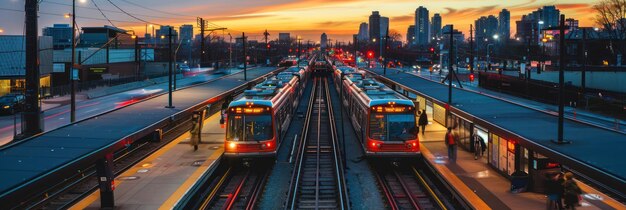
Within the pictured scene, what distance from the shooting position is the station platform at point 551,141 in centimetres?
1343

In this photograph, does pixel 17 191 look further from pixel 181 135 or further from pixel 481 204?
pixel 181 135

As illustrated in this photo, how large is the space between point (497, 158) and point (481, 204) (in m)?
5.57

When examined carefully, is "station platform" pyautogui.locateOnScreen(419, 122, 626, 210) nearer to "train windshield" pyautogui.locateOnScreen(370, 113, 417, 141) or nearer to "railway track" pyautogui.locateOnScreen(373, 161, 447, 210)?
"railway track" pyautogui.locateOnScreen(373, 161, 447, 210)

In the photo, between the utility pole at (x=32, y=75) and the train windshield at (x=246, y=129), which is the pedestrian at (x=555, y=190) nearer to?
the train windshield at (x=246, y=129)

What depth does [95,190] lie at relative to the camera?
62.8 feet

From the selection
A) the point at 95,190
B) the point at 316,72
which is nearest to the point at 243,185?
the point at 95,190

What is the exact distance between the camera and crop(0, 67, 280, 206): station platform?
39.3 ft

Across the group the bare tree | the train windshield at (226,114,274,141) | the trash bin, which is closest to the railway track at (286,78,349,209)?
the train windshield at (226,114,274,141)

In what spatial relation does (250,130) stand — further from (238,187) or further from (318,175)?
(318,175)

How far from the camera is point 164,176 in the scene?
21.0 meters

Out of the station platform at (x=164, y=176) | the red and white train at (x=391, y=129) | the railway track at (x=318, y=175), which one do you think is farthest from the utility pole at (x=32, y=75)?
the red and white train at (x=391, y=129)

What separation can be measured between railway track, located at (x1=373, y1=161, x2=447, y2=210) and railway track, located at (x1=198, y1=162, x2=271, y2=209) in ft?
15.1

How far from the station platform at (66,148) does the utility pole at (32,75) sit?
1.34 m

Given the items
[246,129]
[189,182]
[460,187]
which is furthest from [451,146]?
[189,182]
